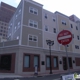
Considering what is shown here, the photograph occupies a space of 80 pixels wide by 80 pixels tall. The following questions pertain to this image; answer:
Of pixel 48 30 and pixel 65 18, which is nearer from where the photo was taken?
pixel 48 30

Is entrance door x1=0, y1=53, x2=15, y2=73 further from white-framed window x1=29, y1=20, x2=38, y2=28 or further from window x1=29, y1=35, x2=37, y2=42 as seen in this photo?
white-framed window x1=29, y1=20, x2=38, y2=28

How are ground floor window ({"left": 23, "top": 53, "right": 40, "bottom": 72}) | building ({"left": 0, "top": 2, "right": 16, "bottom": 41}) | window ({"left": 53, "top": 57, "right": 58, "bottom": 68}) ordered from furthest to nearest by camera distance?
building ({"left": 0, "top": 2, "right": 16, "bottom": 41}) < window ({"left": 53, "top": 57, "right": 58, "bottom": 68}) < ground floor window ({"left": 23, "top": 53, "right": 40, "bottom": 72})

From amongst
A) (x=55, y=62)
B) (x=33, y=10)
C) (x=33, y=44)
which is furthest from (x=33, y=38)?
(x=55, y=62)

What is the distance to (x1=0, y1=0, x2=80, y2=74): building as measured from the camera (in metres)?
20.1

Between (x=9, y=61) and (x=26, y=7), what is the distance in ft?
38.9

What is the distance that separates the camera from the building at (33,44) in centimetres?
2009

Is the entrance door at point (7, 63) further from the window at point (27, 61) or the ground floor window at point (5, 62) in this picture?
the window at point (27, 61)

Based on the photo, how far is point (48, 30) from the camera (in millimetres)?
26672

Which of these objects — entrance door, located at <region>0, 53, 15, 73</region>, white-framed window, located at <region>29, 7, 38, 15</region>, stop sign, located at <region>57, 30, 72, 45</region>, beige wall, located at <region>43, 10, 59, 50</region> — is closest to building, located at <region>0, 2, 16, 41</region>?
beige wall, located at <region>43, 10, 59, 50</region>

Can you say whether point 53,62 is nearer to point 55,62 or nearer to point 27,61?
point 55,62

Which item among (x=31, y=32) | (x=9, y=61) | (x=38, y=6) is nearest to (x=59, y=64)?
(x=31, y=32)

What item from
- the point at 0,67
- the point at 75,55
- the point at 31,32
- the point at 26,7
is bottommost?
the point at 0,67

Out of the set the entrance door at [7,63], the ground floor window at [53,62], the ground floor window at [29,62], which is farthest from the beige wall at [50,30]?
the entrance door at [7,63]

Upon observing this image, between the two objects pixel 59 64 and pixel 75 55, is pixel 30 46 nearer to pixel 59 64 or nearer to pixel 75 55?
pixel 59 64
